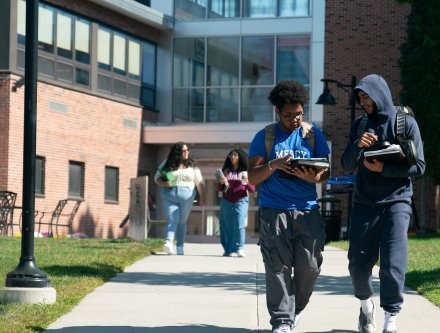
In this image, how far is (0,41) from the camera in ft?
90.9

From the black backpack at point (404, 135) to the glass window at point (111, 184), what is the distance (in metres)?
25.1

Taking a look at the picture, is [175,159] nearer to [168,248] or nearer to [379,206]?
[168,248]

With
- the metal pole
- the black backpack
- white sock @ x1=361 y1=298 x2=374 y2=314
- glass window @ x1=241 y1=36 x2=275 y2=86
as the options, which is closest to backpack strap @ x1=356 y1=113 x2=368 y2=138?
the black backpack

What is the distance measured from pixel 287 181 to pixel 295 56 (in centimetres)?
2625

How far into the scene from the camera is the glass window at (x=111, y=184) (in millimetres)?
32719

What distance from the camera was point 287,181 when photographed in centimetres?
774

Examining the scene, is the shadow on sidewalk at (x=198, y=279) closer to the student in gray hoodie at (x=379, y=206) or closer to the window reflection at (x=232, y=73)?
the student in gray hoodie at (x=379, y=206)

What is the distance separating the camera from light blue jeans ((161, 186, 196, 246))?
1612 centimetres

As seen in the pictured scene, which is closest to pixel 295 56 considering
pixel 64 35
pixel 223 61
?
pixel 223 61

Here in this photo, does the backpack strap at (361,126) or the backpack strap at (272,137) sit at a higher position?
the backpack strap at (361,126)

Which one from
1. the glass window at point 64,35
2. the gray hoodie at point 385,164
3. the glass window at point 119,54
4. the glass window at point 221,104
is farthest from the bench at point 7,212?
the gray hoodie at point 385,164

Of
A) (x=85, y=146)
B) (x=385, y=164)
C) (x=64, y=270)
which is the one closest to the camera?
(x=385, y=164)

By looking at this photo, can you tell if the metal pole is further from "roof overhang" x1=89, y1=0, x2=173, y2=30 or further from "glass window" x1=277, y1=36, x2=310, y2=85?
"glass window" x1=277, y1=36, x2=310, y2=85

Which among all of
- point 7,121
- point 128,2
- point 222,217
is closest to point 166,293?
point 222,217
